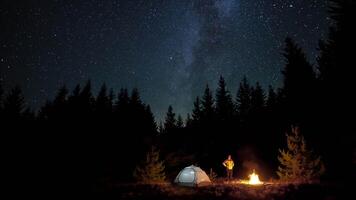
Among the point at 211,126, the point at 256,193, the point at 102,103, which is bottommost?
the point at 256,193

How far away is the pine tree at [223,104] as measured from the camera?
158ft

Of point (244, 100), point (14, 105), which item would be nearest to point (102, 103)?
point (14, 105)

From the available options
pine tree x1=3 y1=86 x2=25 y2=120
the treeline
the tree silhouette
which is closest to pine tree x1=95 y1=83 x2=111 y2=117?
the treeline

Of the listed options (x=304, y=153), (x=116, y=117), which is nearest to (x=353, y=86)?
(x=304, y=153)

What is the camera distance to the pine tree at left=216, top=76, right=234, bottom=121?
1896 inches

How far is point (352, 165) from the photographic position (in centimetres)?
1825

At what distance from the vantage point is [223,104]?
49188 millimetres

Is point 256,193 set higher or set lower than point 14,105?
lower

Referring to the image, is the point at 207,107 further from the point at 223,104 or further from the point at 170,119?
the point at 170,119

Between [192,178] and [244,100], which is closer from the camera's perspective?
[192,178]

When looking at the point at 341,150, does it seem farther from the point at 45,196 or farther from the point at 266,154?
the point at 45,196

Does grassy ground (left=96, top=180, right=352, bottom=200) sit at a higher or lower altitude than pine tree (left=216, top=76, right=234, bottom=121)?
lower

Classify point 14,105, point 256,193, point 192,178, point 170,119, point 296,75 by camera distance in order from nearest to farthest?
point 256,193, point 192,178, point 296,75, point 14,105, point 170,119

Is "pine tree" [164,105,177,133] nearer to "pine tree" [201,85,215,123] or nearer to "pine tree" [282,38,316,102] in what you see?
"pine tree" [201,85,215,123]
